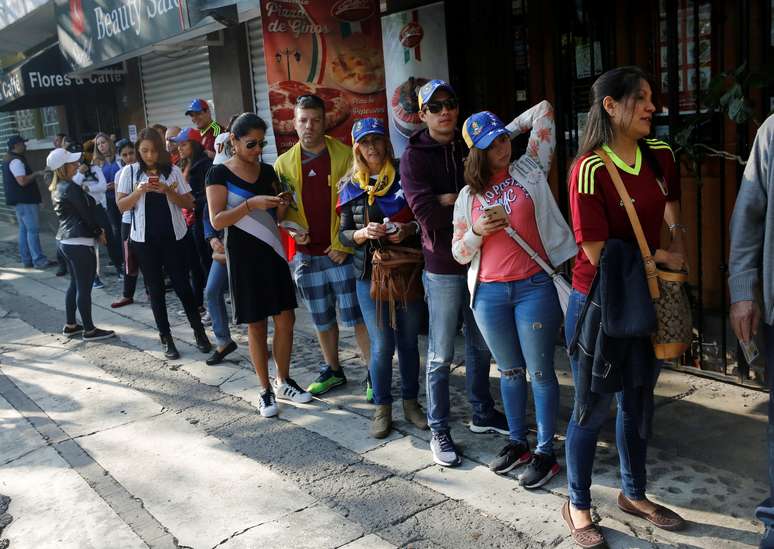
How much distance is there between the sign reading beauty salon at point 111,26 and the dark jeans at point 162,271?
3255 mm

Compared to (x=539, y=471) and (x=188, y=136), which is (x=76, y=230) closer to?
(x=188, y=136)

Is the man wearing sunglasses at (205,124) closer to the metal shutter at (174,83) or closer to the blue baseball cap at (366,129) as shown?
the metal shutter at (174,83)

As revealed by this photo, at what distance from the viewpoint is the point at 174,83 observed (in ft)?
39.5

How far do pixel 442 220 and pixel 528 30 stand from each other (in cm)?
259

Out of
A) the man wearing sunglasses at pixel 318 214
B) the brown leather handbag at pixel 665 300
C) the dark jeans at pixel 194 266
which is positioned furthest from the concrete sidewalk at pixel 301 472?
the dark jeans at pixel 194 266

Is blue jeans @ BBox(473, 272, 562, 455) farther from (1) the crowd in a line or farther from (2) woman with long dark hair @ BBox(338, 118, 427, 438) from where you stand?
(2) woman with long dark hair @ BBox(338, 118, 427, 438)

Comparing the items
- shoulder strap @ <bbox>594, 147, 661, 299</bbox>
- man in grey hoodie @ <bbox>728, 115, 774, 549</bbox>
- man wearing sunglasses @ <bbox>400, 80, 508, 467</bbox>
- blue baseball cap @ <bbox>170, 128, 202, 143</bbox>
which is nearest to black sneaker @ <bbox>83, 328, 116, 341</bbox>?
blue baseball cap @ <bbox>170, 128, 202, 143</bbox>

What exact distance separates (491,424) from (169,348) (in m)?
3.32

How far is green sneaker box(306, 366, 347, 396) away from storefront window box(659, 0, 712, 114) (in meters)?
2.93

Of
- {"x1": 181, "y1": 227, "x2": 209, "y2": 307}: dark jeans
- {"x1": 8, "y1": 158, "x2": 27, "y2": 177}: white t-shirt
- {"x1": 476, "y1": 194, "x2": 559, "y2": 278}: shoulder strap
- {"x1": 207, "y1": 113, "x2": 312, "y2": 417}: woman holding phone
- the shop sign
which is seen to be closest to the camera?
{"x1": 476, "y1": 194, "x2": 559, "y2": 278}: shoulder strap

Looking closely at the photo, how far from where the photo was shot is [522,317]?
3789 mm

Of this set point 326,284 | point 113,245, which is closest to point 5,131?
point 113,245

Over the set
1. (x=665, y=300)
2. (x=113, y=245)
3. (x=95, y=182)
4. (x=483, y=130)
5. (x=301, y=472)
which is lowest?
(x=301, y=472)

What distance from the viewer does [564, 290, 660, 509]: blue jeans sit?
10.7 ft
